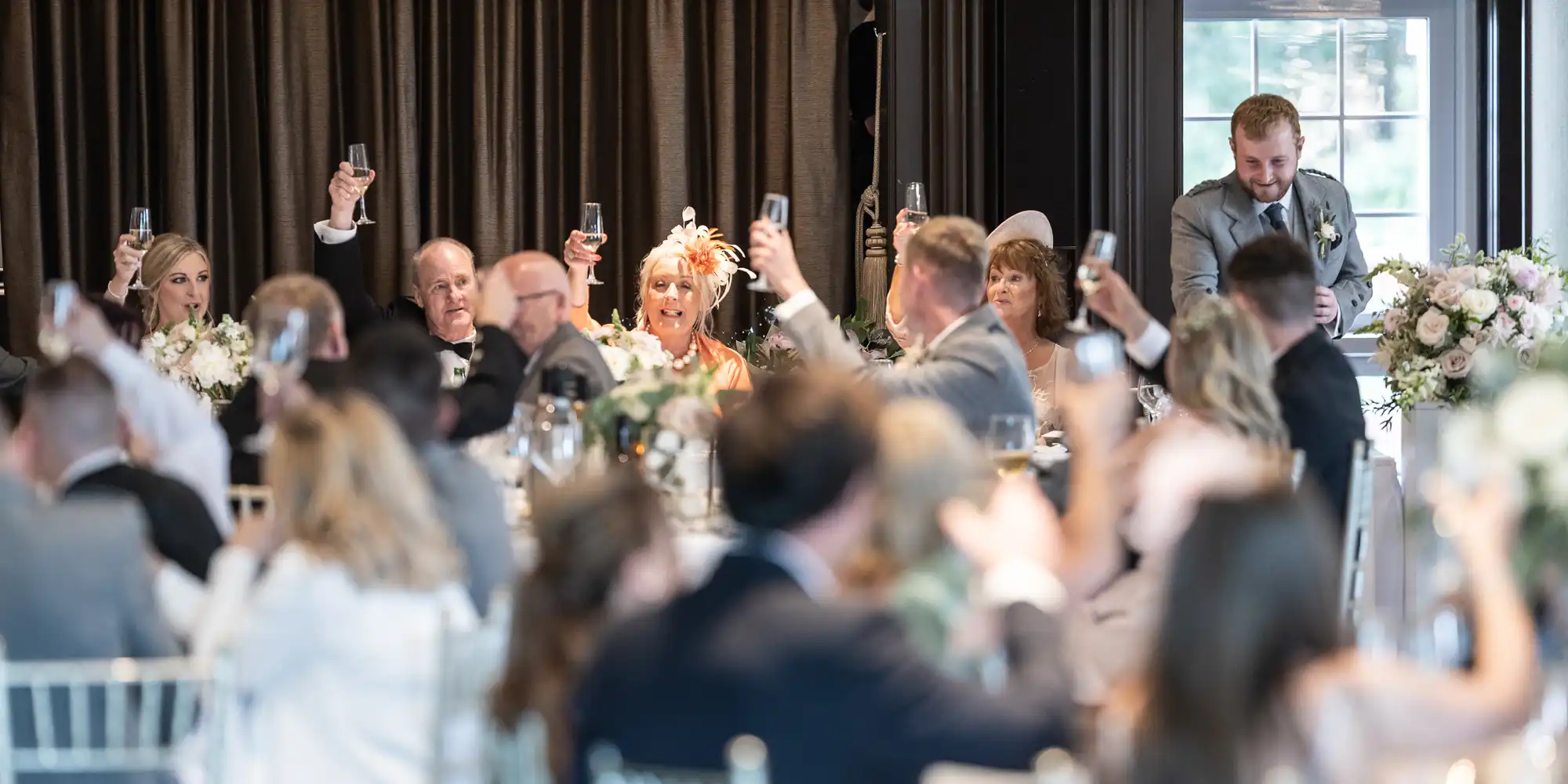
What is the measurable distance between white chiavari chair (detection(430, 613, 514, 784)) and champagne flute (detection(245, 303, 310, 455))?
1.11 meters

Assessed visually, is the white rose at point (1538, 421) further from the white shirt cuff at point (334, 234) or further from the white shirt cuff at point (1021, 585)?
the white shirt cuff at point (334, 234)

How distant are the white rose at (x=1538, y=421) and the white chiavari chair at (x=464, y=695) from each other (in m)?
1.31

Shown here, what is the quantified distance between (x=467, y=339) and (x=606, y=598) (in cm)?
417

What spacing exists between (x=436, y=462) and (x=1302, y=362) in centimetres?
189

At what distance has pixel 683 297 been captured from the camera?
611 cm

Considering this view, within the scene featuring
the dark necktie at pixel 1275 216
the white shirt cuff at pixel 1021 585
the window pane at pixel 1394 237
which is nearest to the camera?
the white shirt cuff at pixel 1021 585

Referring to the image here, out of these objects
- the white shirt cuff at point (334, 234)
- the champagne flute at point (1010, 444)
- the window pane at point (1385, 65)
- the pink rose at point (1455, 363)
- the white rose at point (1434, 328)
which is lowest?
the champagne flute at point (1010, 444)

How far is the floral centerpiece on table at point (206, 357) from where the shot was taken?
5.27 meters

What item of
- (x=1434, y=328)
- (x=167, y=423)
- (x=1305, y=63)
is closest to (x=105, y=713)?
(x=167, y=423)

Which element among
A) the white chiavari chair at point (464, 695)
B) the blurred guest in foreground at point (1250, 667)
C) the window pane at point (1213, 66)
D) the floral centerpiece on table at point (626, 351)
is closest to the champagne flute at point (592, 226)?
the floral centerpiece on table at point (626, 351)

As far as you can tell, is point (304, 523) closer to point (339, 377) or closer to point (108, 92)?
point (339, 377)

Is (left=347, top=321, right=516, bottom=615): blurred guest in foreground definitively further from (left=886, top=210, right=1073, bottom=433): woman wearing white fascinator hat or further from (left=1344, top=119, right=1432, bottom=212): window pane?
(left=1344, top=119, right=1432, bottom=212): window pane

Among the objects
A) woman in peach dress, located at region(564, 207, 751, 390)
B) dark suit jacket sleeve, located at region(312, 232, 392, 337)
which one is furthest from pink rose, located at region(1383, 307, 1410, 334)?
dark suit jacket sleeve, located at region(312, 232, 392, 337)

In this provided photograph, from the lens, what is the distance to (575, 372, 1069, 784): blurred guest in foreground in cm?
190
